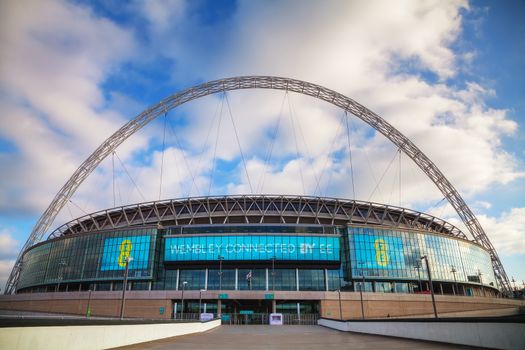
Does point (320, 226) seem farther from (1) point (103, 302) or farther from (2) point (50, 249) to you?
(2) point (50, 249)

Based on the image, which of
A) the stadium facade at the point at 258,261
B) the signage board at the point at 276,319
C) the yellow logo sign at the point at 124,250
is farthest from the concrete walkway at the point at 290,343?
the yellow logo sign at the point at 124,250

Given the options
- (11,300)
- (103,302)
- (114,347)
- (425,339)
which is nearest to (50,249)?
(11,300)

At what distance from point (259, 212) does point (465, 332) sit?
73.8 meters

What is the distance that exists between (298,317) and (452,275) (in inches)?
1737

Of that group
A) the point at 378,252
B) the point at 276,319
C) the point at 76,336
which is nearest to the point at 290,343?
the point at 76,336

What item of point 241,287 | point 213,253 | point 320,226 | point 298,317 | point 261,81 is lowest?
point 298,317

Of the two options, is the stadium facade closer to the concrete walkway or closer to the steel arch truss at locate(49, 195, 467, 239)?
the steel arch truss at locate(49, 195, 467, 239)

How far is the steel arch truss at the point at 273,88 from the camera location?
258 feet

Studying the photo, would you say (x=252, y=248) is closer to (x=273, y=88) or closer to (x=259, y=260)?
(x=259, y=260)

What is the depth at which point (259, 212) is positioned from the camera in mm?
85438


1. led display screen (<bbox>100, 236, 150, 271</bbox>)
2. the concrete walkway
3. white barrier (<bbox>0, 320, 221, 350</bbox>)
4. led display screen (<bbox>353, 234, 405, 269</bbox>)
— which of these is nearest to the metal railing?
led display screen (<bbox>353, 234, 405, 269</bbox>)

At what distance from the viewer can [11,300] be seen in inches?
3201

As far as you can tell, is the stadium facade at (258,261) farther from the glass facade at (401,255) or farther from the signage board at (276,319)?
the signage board at (276,319)

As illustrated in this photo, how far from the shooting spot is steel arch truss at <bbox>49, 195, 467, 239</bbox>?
3371 inches
